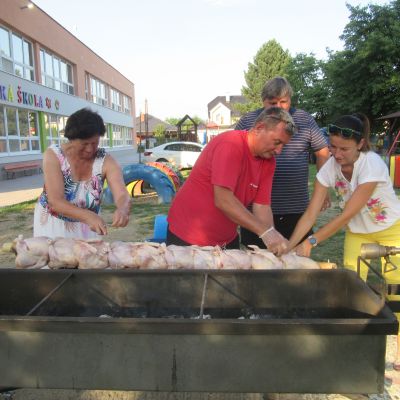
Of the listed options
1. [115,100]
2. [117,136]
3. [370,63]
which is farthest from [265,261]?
[115,100]

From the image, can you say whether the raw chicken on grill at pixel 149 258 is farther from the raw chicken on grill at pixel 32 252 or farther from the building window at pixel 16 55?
the building window at pixel 16 55

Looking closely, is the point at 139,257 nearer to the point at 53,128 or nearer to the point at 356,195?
the point at 356,195

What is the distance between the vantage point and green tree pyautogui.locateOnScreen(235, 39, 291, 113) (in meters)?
51.1

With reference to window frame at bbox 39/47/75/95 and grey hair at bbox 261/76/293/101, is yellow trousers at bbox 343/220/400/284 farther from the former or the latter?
window frame at bbox 39/47/75/95

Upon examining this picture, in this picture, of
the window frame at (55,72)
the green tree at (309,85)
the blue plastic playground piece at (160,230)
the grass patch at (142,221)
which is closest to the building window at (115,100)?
the window frame at (55,72)

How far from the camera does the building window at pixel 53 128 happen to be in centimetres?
1849

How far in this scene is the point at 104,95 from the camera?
2997 centimetres

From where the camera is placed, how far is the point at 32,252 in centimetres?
228

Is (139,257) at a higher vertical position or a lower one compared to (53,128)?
lower

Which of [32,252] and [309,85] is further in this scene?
[309,85]

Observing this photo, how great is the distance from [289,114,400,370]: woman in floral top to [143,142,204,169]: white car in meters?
14.3

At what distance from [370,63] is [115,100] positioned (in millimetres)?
19191

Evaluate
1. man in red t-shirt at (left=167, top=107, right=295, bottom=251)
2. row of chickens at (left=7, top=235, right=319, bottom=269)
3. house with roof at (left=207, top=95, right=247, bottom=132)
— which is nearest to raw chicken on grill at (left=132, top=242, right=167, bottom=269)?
row of chickens at (left=7, top=235, right=319, bottom=269)

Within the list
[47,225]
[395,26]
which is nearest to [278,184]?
[47,225]
